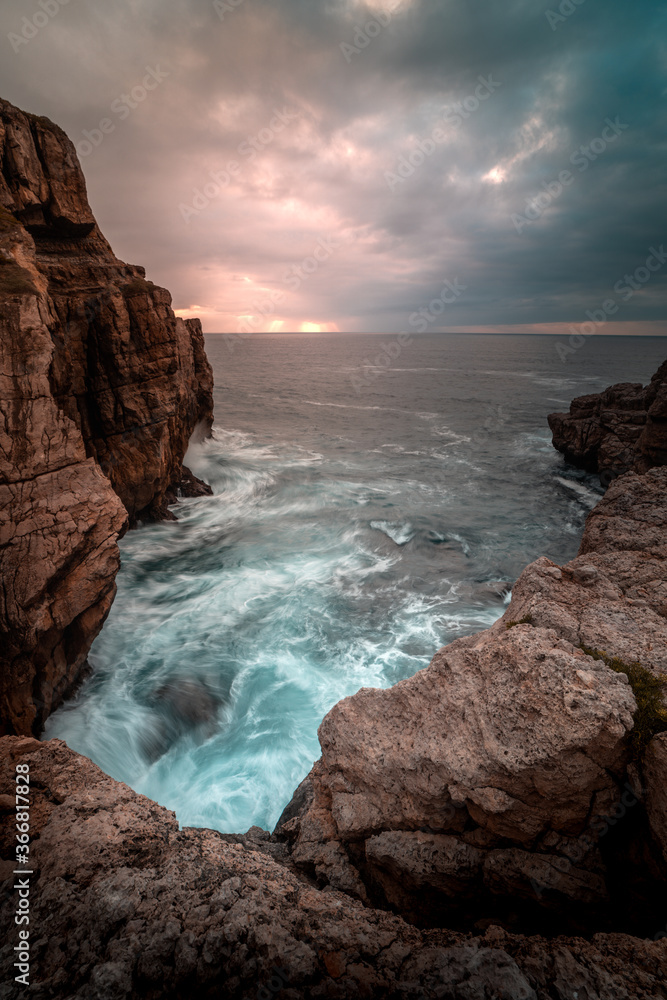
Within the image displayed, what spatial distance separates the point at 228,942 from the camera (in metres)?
3.27

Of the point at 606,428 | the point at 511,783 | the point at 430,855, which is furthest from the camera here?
the point at 606,428

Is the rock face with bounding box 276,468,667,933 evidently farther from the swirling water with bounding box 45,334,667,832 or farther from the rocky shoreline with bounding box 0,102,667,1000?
the swirling water with bounding box 45,334,667,832

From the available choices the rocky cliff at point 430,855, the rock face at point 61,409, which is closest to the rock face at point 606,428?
the rocky cliff at point 430,855

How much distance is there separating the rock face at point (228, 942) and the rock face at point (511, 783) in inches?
17.2

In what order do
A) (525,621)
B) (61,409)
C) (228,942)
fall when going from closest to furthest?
(228,942) → (525,621) → (61,409)

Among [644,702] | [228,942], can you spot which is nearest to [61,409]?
[228,942]

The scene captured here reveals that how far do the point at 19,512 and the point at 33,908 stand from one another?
692 centimetres

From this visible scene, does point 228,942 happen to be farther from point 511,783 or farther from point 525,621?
point 525,621

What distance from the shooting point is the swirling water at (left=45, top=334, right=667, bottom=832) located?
33.9 feet

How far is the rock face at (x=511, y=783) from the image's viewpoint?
3809 millimetres

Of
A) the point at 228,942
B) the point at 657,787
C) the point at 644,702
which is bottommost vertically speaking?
the point at 228,942

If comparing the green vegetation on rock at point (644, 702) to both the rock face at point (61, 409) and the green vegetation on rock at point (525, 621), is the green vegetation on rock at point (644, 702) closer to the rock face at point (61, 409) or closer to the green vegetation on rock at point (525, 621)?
the green vegetation on rock at point (525, 621)

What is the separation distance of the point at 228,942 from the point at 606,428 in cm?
3213

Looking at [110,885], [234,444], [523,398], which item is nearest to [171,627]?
[110,885]
